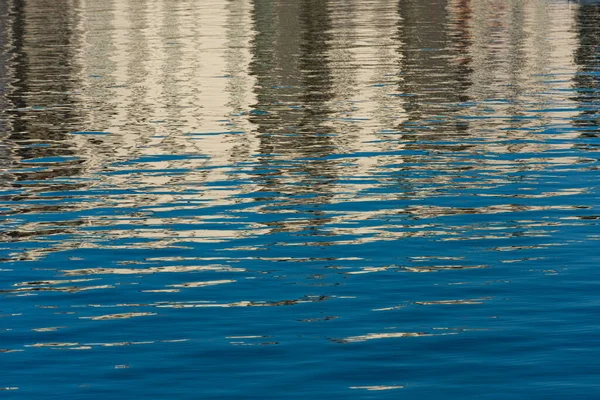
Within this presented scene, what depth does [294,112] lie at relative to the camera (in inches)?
1684

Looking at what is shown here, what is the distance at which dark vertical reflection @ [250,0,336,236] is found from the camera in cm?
2873

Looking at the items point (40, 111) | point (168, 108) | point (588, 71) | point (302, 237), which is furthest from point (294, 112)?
point (302, 237)

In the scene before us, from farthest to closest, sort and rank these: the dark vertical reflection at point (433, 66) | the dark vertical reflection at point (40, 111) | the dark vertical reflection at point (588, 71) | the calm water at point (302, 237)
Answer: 1. the dark vertical reflection at point (433, 66)
2. the dark vertical reflection at point (588, 71)
3. the dark vertical reflection at point (40, 111)
4. the calm water at point (302, 237)

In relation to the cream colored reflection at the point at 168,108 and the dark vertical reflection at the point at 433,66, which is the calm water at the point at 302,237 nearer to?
the cream colored reflection at the point at 168,108

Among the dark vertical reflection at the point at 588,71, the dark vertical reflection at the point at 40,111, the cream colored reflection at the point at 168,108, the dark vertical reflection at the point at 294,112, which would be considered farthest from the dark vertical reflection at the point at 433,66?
the dark vertical reflection at the point at 40,111

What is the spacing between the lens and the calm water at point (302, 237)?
51.9ft

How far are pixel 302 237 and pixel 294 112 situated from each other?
20.1 meters

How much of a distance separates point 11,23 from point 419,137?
238 ft

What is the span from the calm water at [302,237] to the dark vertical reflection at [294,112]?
0.19 m

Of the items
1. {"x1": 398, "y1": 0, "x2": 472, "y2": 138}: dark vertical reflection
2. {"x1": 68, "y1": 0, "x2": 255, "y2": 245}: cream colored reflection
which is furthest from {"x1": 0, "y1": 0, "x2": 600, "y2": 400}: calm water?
{"x1": 398, "y1": 0, "x2": 472, "y2": 138}: dark vertical reflection

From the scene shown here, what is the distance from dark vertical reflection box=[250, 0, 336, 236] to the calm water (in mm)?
187

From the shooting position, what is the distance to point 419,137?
35.8 meters

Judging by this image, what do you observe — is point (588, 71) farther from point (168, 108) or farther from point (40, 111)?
point (40, 111)

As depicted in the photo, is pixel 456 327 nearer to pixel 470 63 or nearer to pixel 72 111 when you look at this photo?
pixel 72 111
